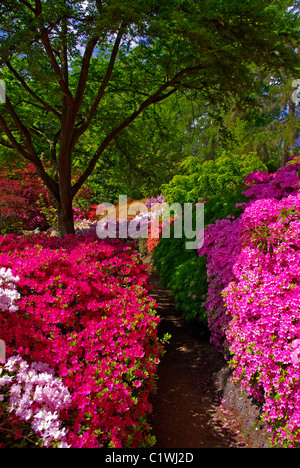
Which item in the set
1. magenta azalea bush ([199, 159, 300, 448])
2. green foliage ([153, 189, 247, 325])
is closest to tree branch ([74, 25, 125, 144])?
green foliage ([153, 189, 247, 325])

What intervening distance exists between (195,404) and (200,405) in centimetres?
5

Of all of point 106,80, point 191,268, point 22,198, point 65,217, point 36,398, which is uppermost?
point 106,80

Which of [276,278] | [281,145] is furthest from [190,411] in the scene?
[281,145]

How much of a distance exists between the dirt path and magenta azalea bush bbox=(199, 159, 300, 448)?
1.12 ft

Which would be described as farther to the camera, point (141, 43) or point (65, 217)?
point (65, 217)

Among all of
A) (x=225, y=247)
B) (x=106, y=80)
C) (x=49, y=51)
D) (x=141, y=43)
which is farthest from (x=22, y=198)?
(x=225, y=247)

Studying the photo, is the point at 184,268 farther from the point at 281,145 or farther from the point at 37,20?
the point at 281,145

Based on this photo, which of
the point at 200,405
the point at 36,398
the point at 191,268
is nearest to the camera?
the point at 36,398

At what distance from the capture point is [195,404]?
3.14 metres

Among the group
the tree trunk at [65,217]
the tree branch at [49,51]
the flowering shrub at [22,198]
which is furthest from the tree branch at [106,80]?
the flowering shrub at [22,198]

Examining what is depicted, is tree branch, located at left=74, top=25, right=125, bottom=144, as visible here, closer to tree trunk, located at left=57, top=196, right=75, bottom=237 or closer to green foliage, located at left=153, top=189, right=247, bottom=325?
tree trunk, located at left=57, top=196, right=75, bottom=237

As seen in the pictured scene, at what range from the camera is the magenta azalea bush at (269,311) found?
2.11m

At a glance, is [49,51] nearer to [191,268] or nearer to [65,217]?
[65,217]

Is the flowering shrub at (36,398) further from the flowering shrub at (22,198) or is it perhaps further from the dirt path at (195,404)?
the flowering shrub at (22,198)
